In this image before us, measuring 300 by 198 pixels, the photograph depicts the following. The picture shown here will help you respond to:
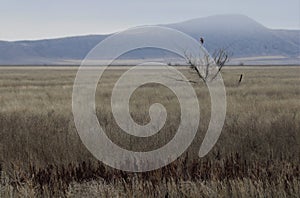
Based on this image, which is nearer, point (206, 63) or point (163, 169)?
point (163, 169)

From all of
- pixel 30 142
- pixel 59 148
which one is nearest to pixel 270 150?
pixel 59 148

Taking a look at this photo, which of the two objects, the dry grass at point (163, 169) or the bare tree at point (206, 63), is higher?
the bare tree at point (206, 63)

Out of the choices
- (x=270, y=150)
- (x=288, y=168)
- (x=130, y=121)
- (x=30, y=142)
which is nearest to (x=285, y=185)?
(x=288, y=168)

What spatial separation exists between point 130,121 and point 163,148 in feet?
11.9

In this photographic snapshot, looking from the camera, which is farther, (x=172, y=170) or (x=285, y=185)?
(x=172, y=170)

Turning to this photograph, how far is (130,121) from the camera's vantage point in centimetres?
1188

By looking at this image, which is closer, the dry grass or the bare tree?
the dry grass

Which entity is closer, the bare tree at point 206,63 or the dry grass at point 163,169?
the dry grass at point 163,169

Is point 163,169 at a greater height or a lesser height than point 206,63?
lesser

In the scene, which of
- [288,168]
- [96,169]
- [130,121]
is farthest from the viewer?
[130,121]

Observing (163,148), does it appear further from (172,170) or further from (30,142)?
(30,142)

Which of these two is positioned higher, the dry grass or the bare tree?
the bare tree

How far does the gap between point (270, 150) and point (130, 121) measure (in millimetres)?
4781

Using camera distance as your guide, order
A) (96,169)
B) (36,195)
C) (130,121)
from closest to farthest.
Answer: (36,195) < (96,169) < (130,121)
